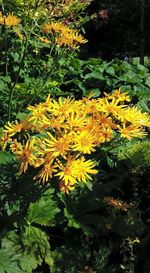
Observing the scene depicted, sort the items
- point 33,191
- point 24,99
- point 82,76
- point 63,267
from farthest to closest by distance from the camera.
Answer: point 82,76
point 24,99
point 63,267
point 33,191

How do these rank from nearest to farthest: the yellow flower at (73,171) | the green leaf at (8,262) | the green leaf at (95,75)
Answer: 1. the yellow flower at (73,171)
2. the green leaf at (8,262)
3. the green leaf at (95,75)

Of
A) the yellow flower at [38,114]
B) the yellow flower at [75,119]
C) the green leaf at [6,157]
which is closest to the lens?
the yellow flower at [75,119]

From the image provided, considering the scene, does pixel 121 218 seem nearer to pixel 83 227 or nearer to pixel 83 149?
pixel 83 227

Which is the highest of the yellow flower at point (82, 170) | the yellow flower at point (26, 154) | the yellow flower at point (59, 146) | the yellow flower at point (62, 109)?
the yellow flower at point (62, 109)

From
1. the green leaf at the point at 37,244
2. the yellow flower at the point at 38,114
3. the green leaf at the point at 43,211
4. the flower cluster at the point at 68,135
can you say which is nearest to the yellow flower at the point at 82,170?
the flower cluster at the point at 68,135

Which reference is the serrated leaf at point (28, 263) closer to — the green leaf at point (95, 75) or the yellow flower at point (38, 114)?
the yellow flower at point (38, 114)

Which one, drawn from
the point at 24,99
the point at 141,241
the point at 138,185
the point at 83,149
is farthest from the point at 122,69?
the point at 83,149

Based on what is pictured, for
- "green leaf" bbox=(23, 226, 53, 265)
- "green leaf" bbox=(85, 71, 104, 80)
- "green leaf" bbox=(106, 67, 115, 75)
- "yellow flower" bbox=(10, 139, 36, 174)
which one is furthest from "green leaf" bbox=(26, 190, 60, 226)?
"green leaf" bbox=(106, 67, 115, 75)
